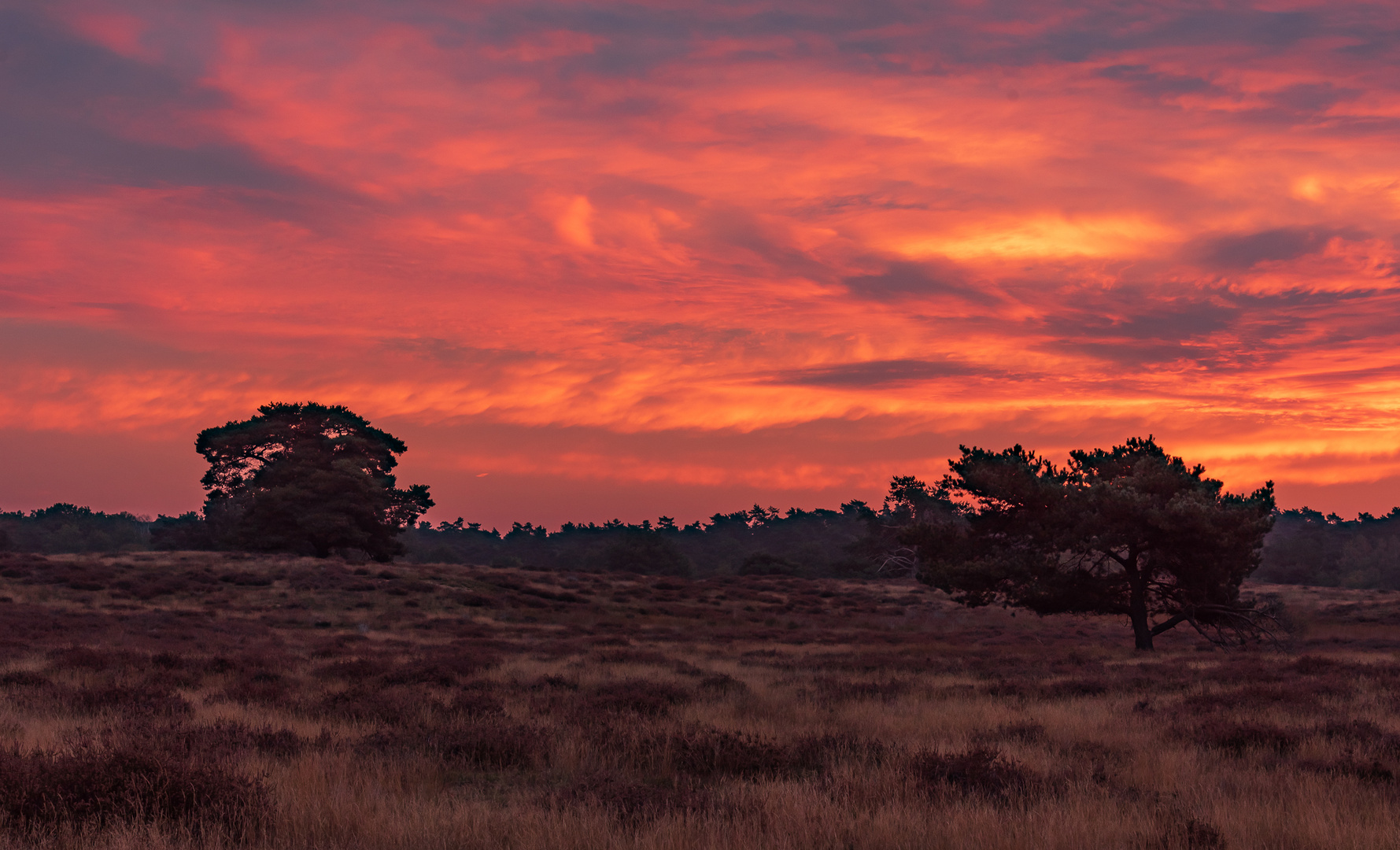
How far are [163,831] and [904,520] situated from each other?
85.7 m

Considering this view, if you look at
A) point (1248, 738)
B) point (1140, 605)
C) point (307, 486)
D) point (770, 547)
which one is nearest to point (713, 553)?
point (770, 547)

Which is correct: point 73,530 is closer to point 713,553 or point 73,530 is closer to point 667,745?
point 713,553

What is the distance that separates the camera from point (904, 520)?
88.3 metres

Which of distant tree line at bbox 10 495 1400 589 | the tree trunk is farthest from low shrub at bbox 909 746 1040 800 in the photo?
distant tree line at bbox 10 495 1400 589

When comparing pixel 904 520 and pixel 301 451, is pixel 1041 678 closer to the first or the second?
pixel 301 451

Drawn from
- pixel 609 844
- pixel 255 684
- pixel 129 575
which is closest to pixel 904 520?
pixel 129 575

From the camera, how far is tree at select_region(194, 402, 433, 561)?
6006cm

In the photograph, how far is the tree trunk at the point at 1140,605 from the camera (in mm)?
29562

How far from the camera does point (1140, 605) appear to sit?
2967 cm

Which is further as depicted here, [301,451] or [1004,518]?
[301,451]

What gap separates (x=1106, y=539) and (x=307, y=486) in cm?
5155

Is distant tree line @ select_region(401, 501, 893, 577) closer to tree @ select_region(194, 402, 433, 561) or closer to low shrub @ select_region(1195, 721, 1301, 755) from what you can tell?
tree @ select_region(194, 402, 433, 561)

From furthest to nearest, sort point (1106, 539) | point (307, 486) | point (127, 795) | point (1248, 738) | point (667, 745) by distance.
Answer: point (307, 486)
point (1106, 539)
point (1248, 738)
point (667, 745)
point (127, 795)

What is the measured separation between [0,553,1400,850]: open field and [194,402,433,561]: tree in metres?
33.5
